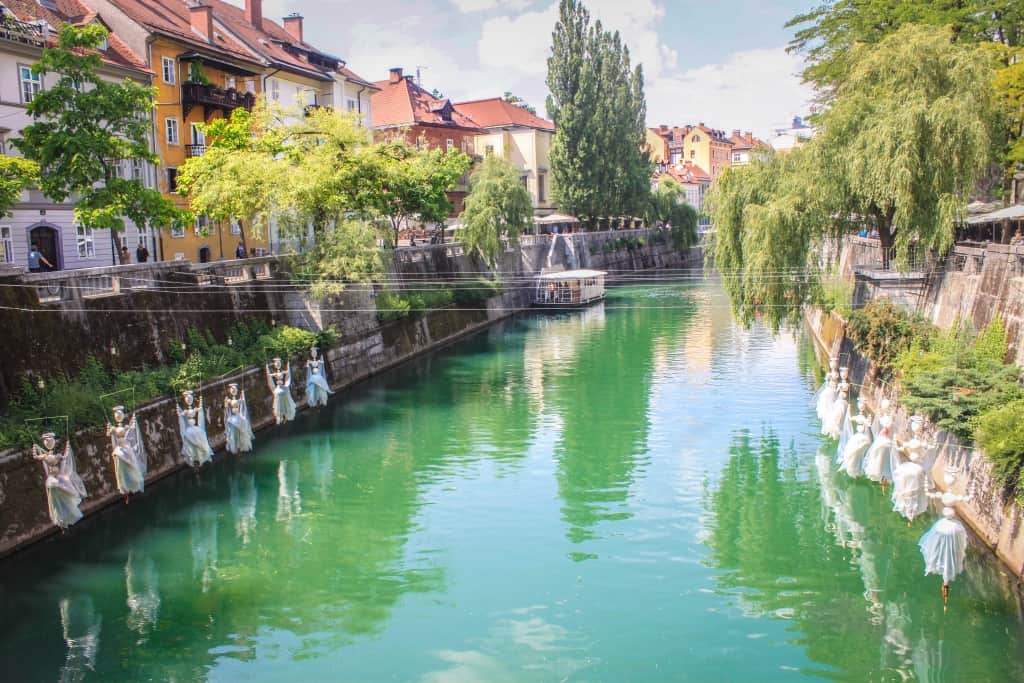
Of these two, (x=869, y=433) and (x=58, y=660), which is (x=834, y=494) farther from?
(x=58, y=660)

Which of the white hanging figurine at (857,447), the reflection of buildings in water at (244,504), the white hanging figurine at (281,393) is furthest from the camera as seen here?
the white hanging figurine at (281,393)

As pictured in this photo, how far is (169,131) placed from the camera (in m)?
39.2

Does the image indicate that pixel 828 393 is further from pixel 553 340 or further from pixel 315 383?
pixel 553 340

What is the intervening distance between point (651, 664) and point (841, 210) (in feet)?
55.2

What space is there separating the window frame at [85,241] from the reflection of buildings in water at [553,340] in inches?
679

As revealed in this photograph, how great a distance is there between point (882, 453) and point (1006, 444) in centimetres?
496

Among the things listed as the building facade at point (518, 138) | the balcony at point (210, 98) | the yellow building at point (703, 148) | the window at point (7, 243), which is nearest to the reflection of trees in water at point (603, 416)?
the window at point (7, 243)

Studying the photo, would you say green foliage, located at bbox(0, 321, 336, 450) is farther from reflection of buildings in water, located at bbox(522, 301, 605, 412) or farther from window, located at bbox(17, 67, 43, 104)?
window, located at bbox(17, 67, 43, 104)

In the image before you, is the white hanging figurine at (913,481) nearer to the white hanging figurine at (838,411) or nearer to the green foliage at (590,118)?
the white hanging figurine at (838,411)

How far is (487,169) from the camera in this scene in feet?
160

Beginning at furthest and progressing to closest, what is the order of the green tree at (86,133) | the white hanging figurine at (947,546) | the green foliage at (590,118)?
the green foliage at (590,118)
the green tree at (86,133)
the white hanging figurine at (947,546)

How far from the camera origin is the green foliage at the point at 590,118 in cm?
6656

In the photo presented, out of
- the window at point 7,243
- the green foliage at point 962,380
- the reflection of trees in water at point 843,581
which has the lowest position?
the reflection of trees in water at point 843,581

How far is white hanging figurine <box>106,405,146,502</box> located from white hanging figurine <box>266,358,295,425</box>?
6287mm
